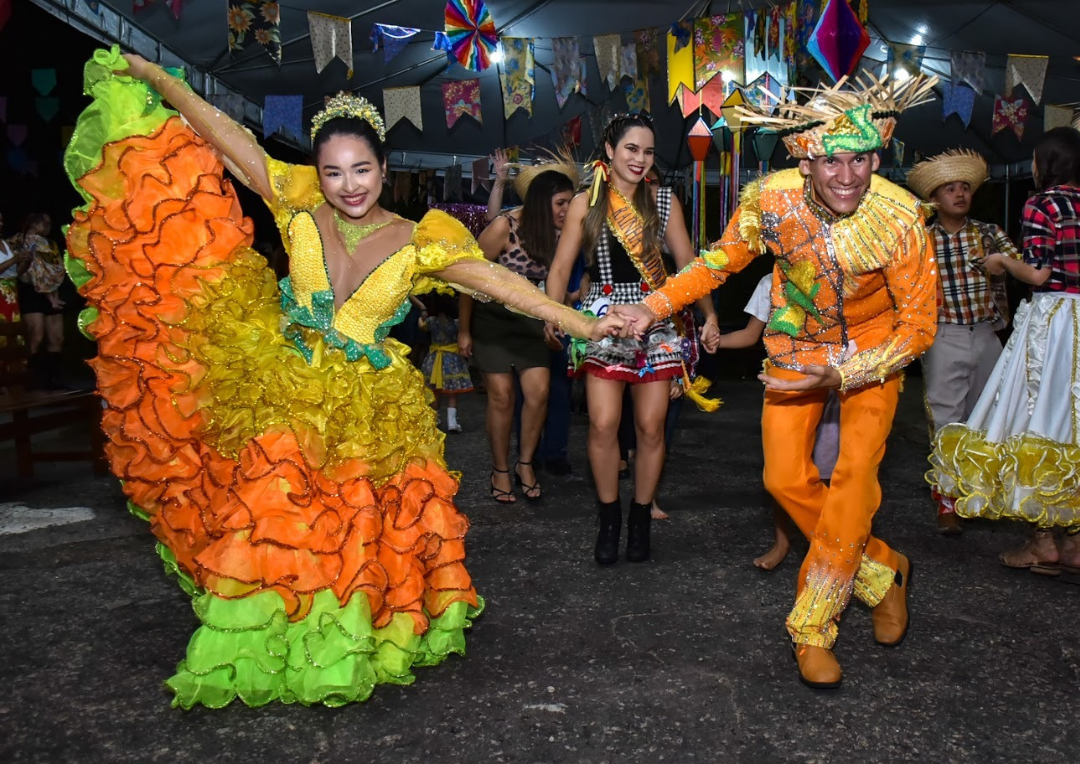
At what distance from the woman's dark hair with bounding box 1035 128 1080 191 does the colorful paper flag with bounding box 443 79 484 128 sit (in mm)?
8947

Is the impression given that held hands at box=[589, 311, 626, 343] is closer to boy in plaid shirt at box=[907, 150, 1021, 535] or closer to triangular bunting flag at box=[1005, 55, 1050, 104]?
boy in plaid shirt at box=[907, 150, 1021, 535]

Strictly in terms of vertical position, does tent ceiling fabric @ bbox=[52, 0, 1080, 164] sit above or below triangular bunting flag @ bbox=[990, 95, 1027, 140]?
above

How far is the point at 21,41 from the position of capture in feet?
28.6

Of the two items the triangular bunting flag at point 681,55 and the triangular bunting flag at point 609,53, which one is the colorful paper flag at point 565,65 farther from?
the triangular bunting flag at point 681,55

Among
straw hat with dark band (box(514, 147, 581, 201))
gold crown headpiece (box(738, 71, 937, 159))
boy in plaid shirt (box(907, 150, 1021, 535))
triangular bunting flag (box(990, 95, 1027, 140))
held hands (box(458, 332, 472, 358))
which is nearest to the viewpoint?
gold crown headpiece (box(738, 71, 937, 159))

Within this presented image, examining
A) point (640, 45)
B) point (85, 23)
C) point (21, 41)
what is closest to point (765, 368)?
point (85, 23)

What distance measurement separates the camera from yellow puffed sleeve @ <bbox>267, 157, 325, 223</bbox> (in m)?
3.70

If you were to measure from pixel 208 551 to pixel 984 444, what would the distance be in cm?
349

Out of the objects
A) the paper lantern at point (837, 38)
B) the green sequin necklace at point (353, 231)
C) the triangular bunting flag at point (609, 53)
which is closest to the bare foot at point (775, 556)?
the green sequin necklace at point (353, 231)

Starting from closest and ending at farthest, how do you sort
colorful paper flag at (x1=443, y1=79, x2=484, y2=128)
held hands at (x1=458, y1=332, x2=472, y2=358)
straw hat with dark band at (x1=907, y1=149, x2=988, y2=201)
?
straw hat with dark band at (x1=907, y1=149, x2=988, y2=201)
held hands at (x1=458, y1=332, x2=472, y2=358)
colorful paper flag at (x1=443, y1=79, x2=484, y2=128)

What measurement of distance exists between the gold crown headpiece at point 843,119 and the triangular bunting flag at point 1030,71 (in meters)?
8.67

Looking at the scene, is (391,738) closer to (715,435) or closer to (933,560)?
(933,560)

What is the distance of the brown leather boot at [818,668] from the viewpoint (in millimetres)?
3322

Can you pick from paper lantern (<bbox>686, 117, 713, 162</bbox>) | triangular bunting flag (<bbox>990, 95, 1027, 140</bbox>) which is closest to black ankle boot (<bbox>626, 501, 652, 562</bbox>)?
paper lantern (<bbox>686, 117, 713, 162</bbox>)
